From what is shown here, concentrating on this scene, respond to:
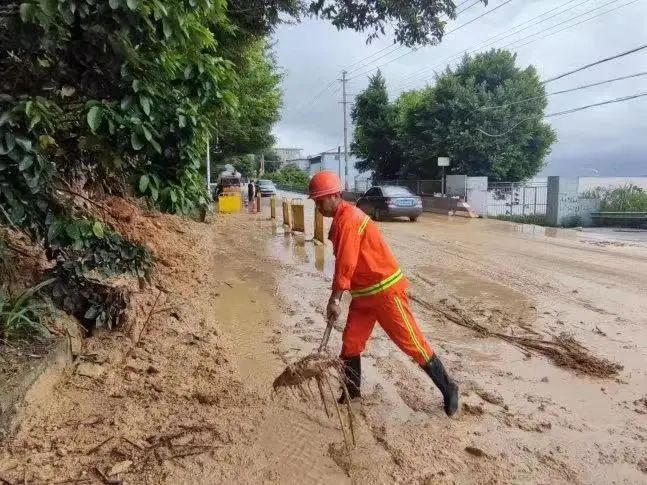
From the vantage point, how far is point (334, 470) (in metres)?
3.29

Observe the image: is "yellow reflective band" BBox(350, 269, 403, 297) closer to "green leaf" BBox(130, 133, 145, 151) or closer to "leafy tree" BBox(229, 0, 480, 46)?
"green leaf" BBox(130, 133, 145, 151)

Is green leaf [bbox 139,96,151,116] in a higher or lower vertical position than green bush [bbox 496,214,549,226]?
higher

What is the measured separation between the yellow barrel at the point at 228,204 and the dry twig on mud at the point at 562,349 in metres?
18.2

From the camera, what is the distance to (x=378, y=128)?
3569 centimetres

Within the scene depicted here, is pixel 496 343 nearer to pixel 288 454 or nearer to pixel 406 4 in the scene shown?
pixel 288 454

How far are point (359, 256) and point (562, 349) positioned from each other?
2827 millimetres

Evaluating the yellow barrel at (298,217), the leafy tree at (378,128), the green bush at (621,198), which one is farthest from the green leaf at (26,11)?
the leafy tree at (378,128)

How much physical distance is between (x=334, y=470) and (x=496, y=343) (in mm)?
2986

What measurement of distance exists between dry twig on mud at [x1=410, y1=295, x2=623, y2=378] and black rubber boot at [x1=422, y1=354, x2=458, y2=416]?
166 centimetres

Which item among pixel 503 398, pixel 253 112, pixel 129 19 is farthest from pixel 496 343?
pixel 253 112

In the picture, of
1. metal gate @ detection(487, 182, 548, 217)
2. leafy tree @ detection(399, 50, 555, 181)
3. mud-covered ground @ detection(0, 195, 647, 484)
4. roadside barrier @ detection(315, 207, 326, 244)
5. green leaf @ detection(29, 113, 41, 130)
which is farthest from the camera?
leafy tree @ detection(399, 50, 555, 181)

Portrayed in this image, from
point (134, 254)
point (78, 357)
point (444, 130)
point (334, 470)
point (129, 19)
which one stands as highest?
point (444, 130)

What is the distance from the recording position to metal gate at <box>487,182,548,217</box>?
23094 mm

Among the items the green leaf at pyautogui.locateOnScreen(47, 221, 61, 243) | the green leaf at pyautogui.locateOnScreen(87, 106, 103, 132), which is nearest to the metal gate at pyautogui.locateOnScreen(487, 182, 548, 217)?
the green leaf at pyautogui.locateOnScreen(47, 221, 61, 243)
